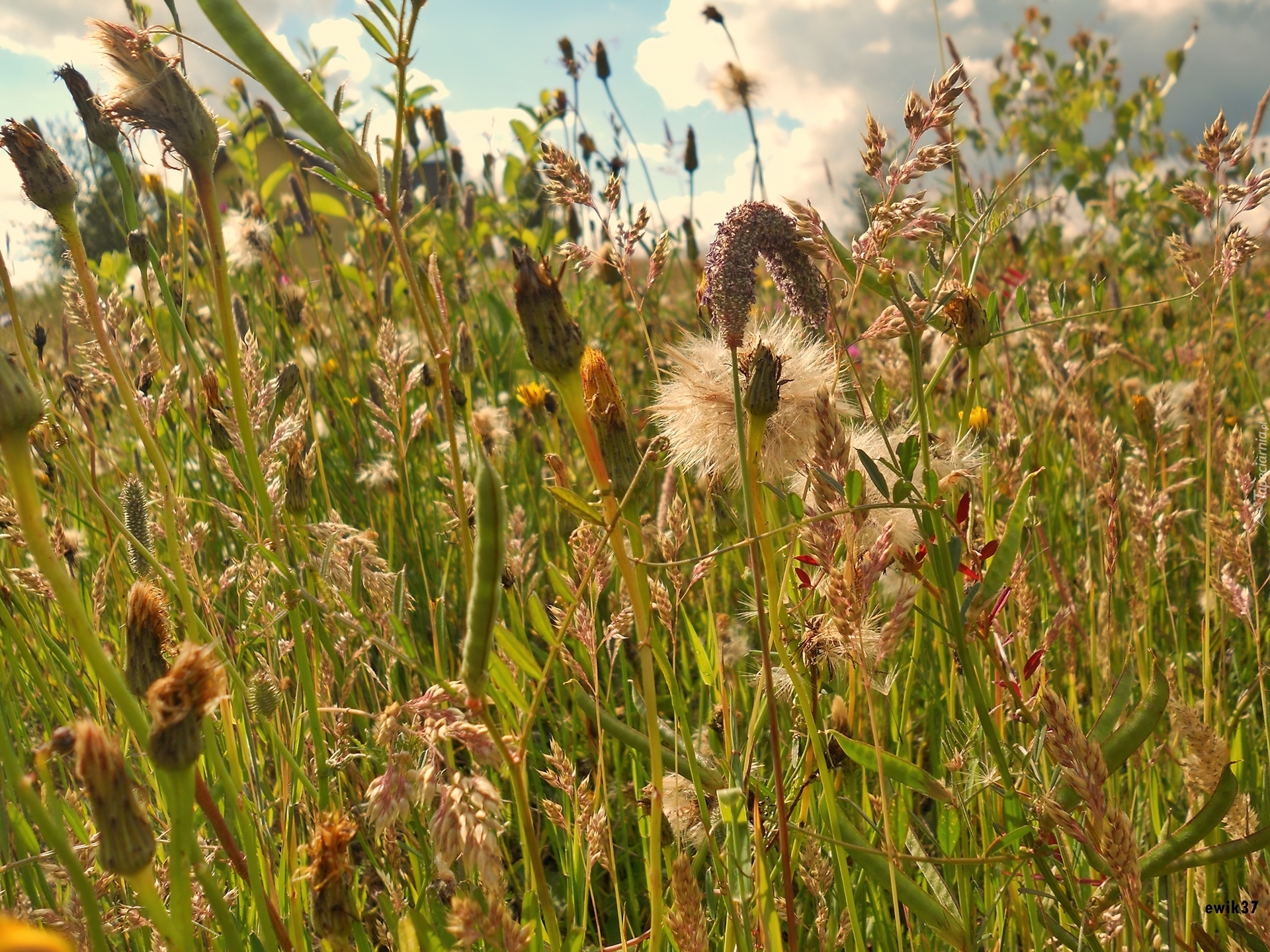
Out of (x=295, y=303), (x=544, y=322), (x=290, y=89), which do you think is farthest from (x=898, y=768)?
(x=295, y=303)

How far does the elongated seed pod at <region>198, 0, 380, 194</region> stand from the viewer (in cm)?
59

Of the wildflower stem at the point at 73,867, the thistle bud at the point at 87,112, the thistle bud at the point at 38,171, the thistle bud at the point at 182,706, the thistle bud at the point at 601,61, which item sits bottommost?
the wildflower stem at the point at 73,867

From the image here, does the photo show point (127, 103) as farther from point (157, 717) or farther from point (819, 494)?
point (819, 494)

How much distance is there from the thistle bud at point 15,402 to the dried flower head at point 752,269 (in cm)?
54

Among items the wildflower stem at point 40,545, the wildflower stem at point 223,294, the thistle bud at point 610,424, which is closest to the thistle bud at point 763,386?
the thistle bud at point 610,424

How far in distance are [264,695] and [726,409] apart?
2.15 ft

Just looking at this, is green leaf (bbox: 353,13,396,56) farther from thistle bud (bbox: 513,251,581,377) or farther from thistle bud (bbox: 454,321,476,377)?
thistle bud (bbox: 454,321,476,377)

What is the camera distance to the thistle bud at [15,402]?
0.53 metres

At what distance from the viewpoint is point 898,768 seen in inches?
32.8

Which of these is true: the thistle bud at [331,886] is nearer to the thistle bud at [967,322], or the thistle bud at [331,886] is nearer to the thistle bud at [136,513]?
the thistle bud at [136,513]

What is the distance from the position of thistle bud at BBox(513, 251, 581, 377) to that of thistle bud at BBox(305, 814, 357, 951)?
1.26 ft

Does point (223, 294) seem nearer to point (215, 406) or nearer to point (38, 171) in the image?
point (38, 171)

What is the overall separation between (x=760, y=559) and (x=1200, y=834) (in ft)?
1.57

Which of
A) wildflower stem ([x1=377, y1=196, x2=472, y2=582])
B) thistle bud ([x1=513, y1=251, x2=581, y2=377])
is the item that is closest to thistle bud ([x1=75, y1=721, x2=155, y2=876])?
wildflower stem ([x1=377, y1=196, x2=472, y2=582])
